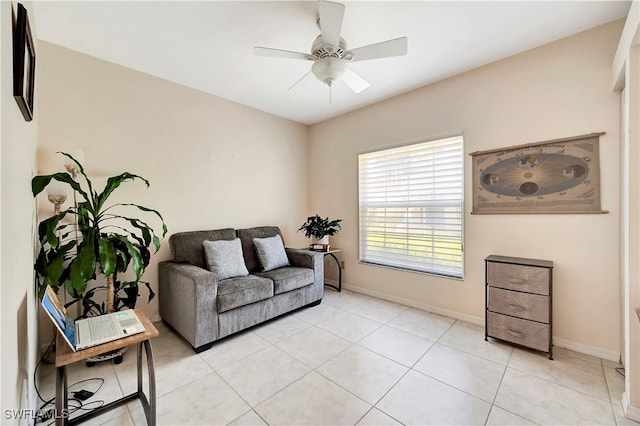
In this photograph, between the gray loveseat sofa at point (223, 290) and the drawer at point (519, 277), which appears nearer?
the drawer at point (519, 277)

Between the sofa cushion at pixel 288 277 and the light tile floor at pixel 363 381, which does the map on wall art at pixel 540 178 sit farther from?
the sofa cushion at pixel 288 277

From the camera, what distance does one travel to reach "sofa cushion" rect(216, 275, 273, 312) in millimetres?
2363

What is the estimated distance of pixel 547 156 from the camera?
231 centimetres

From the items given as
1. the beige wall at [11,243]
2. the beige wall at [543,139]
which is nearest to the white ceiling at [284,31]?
the beige wall at [543,139]

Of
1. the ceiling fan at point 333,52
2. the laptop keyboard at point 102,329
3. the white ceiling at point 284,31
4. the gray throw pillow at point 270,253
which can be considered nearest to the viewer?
the laptop keyboard at point 102,329

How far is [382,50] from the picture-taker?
188 cm

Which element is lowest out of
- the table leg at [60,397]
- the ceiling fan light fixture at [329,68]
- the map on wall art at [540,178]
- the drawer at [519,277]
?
the table leg at [60,397]

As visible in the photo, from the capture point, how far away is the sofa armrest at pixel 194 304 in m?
2.23

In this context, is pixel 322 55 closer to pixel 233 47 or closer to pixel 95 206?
pixel 233 47

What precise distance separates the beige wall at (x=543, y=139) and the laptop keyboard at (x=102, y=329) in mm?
2872

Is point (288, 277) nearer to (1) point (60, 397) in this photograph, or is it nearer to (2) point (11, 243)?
(1) point (60, 397)

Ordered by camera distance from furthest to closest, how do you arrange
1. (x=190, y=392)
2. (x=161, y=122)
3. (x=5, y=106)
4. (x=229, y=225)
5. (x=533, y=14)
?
(x=229, y=225)
(x=161, y=122)
(x=533, y=14)
(x=190, y=392)
(x=5, y=106)

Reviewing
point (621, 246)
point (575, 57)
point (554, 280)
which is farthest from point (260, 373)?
point (575, 57)

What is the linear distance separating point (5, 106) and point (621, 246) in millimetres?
3612
